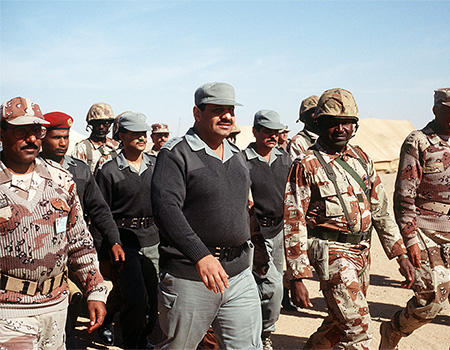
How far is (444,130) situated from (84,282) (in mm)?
3617

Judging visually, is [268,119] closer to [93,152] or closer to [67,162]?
[67,162]

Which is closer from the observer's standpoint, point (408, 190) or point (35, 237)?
point (35, 237)

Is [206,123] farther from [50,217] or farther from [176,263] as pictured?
[50,217]

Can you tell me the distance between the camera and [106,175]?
5602mm

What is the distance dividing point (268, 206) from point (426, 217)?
1699 mm

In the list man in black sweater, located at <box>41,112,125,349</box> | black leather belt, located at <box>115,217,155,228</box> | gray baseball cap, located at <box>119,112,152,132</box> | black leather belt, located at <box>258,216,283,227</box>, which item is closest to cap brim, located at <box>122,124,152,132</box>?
gray baseball cap, located at <box>119,112,152,132</box>

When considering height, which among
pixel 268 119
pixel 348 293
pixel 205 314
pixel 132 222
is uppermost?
pixel 268 119

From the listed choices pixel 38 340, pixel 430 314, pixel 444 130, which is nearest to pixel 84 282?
pixel 38 340

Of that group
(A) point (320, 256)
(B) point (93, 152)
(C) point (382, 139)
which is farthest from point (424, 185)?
(C) point (382, 139)

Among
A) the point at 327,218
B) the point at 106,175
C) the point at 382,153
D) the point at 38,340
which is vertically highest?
the point at 106,175

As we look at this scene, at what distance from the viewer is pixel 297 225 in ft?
13.7

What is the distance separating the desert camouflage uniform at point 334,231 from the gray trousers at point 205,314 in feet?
1.71

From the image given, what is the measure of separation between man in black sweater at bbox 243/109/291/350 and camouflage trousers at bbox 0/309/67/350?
7.74 ft

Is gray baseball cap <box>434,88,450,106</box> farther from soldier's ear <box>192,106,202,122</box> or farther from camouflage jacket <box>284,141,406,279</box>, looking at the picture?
soldier's ear <box>192,106,202,122</box>
